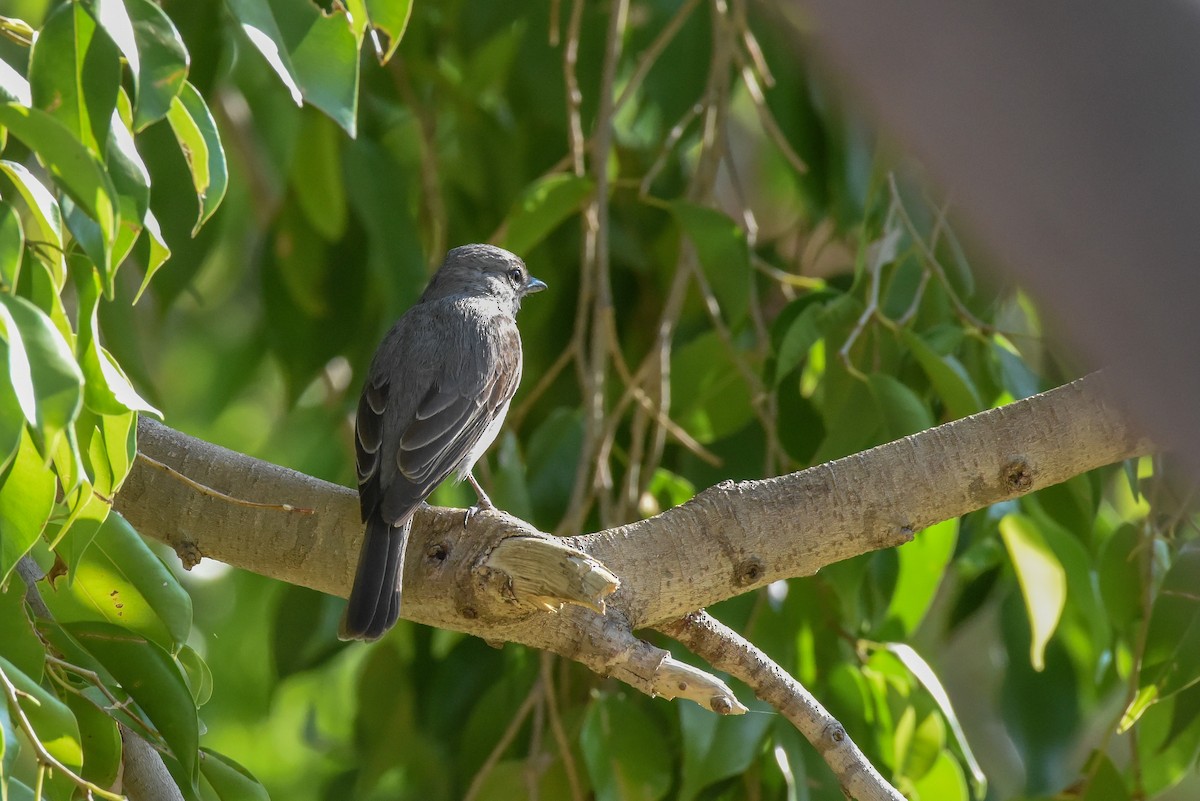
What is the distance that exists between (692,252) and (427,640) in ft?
4.81

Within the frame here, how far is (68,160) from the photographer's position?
1.46 metres

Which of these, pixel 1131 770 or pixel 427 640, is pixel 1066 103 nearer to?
pixel 1131 770

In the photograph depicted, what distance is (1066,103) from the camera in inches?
29.1

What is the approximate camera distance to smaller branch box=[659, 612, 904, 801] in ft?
7.38

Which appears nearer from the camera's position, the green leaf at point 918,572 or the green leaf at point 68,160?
the green leaf at point 68,160

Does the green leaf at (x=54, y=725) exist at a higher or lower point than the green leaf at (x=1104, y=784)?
higher

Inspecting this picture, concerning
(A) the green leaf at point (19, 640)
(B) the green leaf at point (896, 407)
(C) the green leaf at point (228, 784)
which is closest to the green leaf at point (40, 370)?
(A) the green leaf at point (19, 640)

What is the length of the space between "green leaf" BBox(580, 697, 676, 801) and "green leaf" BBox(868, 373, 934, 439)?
935 millimetres

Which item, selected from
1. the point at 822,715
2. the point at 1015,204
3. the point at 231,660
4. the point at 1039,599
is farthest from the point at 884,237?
the point at 231,660

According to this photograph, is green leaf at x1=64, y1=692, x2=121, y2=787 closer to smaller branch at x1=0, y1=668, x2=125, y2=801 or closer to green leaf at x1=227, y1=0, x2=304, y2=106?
smaller branch at x1=0, y1=668, x2=125, y2=801

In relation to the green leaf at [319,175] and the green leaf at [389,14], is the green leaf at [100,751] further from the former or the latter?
the green leaf at [319,175]

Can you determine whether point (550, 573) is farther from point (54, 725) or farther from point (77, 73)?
point (77, 73)

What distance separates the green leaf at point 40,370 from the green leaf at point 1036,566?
232 cm

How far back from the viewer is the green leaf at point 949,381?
2.99 m
